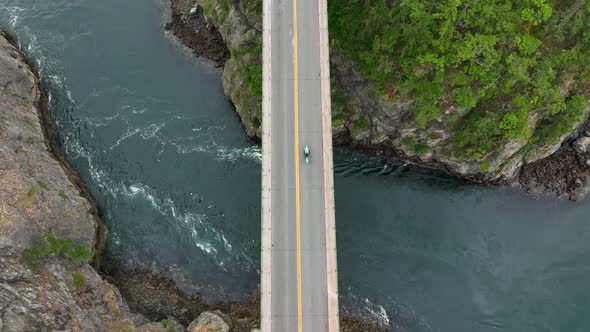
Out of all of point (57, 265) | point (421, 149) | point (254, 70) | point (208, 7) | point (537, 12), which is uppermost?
point (208, 7)

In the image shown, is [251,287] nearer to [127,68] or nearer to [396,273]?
[396,273]

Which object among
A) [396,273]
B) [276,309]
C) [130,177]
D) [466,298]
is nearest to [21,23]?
[130,177]

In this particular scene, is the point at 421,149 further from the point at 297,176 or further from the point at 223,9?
the point at 223,9

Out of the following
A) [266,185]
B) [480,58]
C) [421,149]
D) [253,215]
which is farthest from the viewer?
[421,149]

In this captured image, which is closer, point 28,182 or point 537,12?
point 537,12

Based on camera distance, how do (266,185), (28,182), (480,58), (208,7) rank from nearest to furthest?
(266,185) < (480,58) < (28,182) < (208,7)

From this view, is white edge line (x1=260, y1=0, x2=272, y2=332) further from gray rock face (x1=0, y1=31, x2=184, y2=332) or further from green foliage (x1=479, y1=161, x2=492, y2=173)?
green foliage (x1=479, y1=161, x2=492, y2=173)

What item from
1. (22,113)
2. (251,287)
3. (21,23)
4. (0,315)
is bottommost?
(251,287)

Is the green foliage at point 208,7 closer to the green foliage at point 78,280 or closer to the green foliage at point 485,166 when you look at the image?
the green foliage at point 78,280

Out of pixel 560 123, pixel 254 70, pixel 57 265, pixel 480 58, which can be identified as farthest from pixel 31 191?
pixel 560 123
